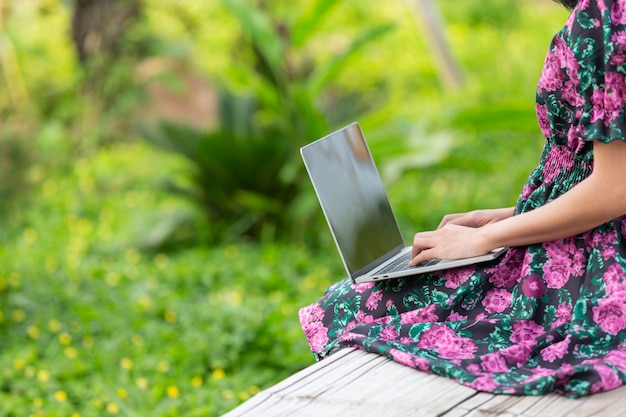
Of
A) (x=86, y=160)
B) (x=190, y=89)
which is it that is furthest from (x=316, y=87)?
(x=190, y=89)

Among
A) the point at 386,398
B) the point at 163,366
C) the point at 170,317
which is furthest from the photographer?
the point at 170,317

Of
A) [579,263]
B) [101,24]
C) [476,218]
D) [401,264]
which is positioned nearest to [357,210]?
[401,264]

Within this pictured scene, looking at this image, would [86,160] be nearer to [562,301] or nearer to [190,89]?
[190,89]

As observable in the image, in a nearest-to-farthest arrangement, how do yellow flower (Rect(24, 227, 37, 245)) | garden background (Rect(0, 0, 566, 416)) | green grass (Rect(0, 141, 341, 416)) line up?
green grass (Rect(0, 141, 341, 416))
garden background (Rect(0, 0, 566, 416))
yellow flower (Rect(24, 227, 37, 245))

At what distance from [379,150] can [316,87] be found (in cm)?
61

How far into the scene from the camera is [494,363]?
1466mm

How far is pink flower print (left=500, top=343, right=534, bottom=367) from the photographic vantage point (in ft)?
4.81

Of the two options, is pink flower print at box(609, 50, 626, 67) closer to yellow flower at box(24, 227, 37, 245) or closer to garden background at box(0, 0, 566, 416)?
garden background at box(0, 0, 566, 416)

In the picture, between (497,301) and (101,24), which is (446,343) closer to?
(497,301)

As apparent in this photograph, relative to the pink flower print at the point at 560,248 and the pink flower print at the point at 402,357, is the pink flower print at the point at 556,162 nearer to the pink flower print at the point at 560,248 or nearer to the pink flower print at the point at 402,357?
the pink flower print at the point at 560,248

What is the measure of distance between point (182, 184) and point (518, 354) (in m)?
4.40

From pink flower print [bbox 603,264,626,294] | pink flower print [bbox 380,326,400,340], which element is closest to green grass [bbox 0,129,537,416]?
pink flower print [bbox 380,326,400,340]

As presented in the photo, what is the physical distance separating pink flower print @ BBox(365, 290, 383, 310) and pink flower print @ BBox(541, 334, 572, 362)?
14.4 inches

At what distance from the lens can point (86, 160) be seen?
7.52 metres
